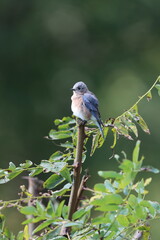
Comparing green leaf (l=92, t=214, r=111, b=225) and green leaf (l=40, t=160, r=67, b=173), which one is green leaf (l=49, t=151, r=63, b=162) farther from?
green leaf (l=92, t=214, r=111, b=225)

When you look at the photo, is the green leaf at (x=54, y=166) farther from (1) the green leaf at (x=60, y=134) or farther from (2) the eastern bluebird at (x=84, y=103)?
(2) the eastern bluebird at (x=84, y=103)

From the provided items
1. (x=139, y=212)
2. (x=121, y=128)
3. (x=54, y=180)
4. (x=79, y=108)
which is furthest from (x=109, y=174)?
(x=79, y=108)

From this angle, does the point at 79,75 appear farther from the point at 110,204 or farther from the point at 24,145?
the point at 110,204

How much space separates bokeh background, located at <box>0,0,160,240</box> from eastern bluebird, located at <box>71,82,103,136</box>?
22.6 feet

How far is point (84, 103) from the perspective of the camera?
2109 millimetres

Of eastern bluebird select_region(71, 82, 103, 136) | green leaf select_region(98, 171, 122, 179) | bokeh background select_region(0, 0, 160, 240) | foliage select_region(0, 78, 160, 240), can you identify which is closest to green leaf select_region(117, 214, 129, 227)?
foliage select_region(0, 78, 160, 240)

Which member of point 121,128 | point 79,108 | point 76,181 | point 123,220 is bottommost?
point 123,220

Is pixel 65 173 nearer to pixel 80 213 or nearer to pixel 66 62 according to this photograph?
pixel 80 213

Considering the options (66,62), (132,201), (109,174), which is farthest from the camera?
(66,62)

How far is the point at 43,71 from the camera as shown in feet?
37.4

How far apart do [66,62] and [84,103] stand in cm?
930

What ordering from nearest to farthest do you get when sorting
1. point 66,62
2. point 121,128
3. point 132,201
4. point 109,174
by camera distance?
1. point 109,174
2. point 132,201
3. point 121,128
4. point 66,62

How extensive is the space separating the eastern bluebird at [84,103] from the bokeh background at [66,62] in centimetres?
687

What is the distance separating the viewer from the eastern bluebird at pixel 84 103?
1.90m
